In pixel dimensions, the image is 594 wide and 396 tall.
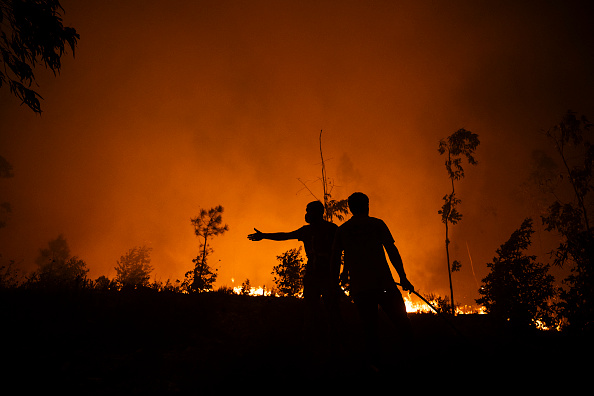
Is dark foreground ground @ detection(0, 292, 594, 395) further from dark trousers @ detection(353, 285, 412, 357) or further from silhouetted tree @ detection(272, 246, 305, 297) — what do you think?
silhouetted tree @ detection(272, 246, 305, 297)

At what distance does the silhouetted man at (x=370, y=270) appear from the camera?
12.8 ft

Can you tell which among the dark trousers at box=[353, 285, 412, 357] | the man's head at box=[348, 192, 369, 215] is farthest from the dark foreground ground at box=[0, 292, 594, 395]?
the man's head at box=[348, 192, 369, 215]

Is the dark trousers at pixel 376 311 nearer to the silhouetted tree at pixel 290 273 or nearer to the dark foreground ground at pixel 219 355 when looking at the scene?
the dark foreground ground at pixel 219 355

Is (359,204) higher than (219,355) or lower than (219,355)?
higher

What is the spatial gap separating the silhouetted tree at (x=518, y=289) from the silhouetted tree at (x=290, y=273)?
23.6ft

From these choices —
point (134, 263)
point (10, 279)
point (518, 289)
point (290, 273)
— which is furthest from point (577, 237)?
point (134, 263)

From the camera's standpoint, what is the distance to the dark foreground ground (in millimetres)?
3996

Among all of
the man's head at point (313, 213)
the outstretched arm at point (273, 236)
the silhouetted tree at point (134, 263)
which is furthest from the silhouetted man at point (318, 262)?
the silhouetted tree at point (134, 263)

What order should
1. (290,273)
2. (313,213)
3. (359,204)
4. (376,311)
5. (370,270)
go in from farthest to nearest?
(290,273) < (313,213) < (359,204) < (370,270) < (376,311)

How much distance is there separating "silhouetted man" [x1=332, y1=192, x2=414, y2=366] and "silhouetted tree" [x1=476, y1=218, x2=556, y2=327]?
294 inches

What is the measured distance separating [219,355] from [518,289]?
35.2ft

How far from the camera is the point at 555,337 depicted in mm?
8336

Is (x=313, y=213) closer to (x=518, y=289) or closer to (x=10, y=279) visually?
(x=518, y=289)

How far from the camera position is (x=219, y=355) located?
17.6 feet
